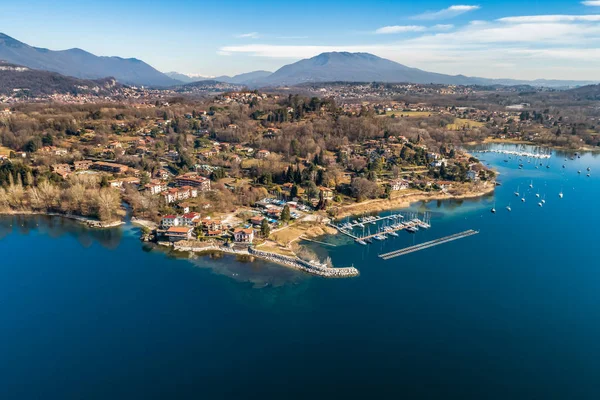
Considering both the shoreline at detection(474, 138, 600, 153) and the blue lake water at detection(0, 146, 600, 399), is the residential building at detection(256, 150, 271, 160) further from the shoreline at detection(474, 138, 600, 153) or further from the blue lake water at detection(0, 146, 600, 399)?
the shoreline at detection(474, 138, 600, 153)

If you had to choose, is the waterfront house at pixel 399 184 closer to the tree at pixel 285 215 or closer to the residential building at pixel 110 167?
the tree at pixel 285 215

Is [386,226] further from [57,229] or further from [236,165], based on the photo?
[57,229]

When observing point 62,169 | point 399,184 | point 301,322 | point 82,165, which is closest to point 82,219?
point 62,169

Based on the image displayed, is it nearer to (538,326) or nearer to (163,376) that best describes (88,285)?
(163,376)

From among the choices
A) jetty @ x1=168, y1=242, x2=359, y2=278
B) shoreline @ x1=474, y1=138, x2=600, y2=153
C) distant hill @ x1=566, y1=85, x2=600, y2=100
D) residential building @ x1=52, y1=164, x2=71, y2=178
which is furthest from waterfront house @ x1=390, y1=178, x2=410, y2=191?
distant hill @ x1=566, y1=85, x2=600, y2=100

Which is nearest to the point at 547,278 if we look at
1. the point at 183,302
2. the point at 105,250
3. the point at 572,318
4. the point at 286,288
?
the point at 572,318

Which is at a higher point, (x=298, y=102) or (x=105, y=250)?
(x=298, y=102)

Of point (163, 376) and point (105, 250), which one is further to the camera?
point (105, 250)
